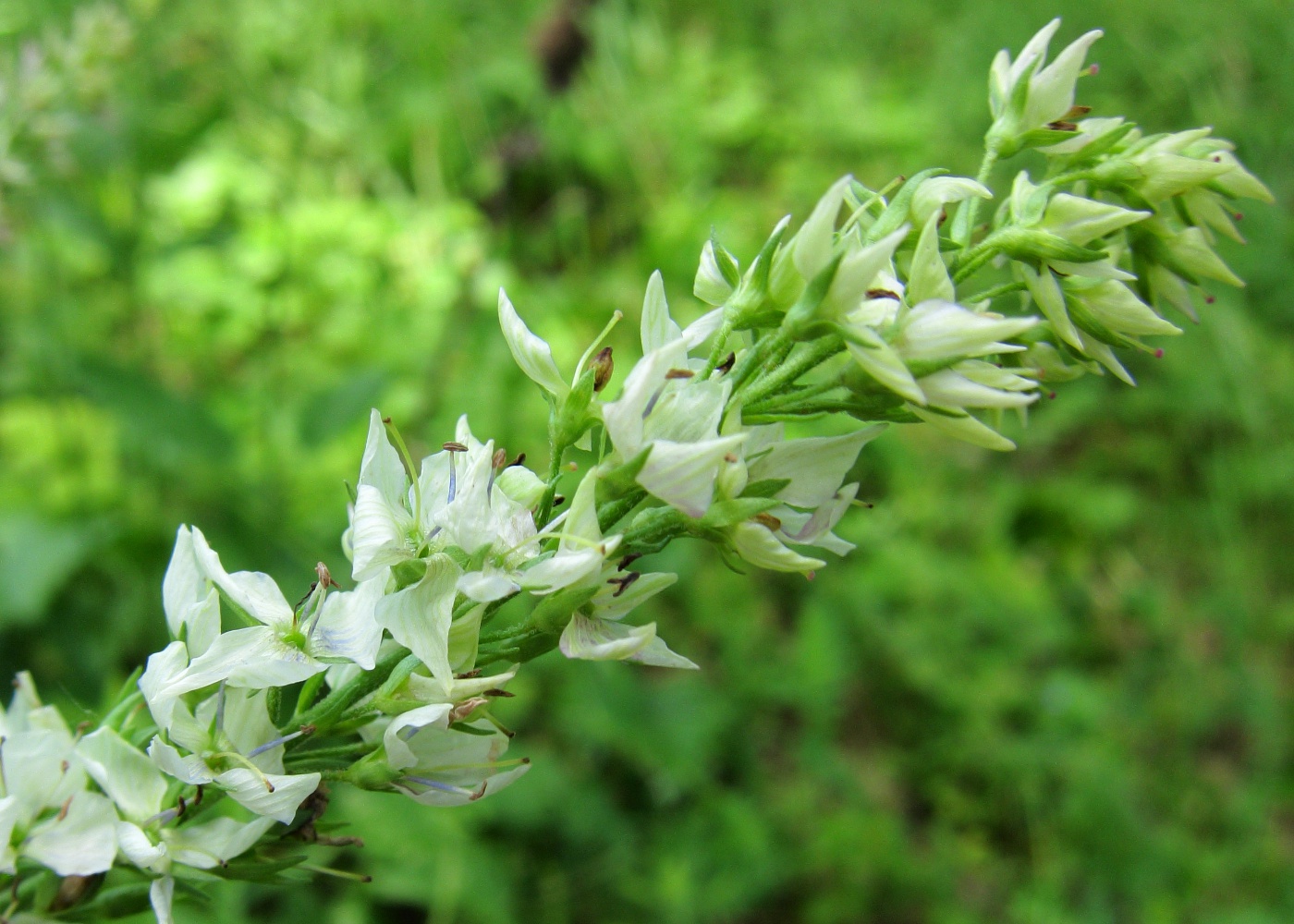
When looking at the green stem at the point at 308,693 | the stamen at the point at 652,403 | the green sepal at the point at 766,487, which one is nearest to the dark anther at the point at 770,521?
the green sepal at the point at 766,487

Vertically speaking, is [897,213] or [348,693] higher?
[897,213]

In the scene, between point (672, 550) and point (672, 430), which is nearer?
point (672, 430)

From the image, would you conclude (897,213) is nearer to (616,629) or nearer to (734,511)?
(734,511)

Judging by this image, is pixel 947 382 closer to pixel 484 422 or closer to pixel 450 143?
pixel 484 422

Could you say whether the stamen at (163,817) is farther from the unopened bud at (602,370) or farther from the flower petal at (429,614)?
the unopened bud at (602,370)

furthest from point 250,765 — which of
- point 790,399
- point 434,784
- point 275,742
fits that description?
point 790,399

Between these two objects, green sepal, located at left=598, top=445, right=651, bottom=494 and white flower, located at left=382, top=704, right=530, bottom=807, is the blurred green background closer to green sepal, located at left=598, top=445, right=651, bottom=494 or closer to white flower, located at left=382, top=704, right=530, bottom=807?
white flower, located at left=382, top=704, right=530, bottom=807
